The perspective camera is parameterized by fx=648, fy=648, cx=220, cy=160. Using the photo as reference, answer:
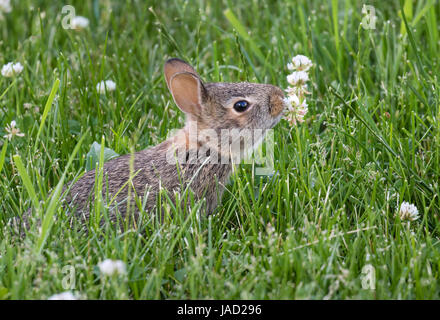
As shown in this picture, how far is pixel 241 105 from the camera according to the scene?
4262 millimetres

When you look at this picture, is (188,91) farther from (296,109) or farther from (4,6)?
(4,6)

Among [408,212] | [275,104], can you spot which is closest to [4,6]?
[275,104]

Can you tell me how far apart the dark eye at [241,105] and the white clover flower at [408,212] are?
3.96ft

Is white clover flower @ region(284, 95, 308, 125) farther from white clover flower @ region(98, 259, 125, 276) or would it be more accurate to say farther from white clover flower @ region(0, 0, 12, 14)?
white clover flower @ region(0, 0, 12, 14)

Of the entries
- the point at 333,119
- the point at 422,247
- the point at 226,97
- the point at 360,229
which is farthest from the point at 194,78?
the point at 422,247

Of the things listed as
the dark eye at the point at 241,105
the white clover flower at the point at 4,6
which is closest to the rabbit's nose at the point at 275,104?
the dark eye at the point at 241,105

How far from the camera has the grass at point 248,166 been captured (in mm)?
3148

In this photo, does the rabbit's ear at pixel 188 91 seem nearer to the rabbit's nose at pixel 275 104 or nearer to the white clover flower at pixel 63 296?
the rabbit's nose at pixel 275 104

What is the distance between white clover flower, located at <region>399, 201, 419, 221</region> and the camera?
3.65m

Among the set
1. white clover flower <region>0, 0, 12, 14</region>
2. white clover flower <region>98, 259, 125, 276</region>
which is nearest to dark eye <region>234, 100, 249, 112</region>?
white clover flower <region>98, 259, 125, 276</region>

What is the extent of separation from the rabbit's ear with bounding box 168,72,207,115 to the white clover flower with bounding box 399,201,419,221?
1.45 meters

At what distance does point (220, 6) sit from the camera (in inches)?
264

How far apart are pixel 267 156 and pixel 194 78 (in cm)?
82
